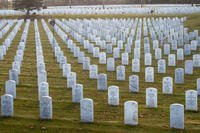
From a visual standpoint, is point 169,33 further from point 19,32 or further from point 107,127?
point 107,127

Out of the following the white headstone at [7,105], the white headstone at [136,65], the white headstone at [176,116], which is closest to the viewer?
the white headstone at [176,116]

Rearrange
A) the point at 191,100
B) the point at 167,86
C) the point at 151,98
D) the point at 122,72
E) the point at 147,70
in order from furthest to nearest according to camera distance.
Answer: the point at 122,72
the point at 147,70
the point at 167,86
the point at 151,98
the point at 191,100

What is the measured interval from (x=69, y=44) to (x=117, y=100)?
14409 millimetres

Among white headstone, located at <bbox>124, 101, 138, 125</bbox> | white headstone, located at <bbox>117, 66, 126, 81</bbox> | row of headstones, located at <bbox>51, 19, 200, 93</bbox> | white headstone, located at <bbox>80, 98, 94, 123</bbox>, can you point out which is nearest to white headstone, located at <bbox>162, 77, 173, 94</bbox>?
row of headstones, located at <bbox>51, 19, 200, 93</bbox>

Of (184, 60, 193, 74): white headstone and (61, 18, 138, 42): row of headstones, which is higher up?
(61, 18, 138, 42): row of headstones

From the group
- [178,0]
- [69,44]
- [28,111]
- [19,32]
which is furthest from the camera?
[178,0]

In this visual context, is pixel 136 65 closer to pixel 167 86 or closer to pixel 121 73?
pixel 121 73

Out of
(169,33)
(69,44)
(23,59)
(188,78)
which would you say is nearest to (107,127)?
(188,78)

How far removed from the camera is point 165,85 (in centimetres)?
1549

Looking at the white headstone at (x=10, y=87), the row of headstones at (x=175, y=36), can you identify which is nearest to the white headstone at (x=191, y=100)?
the white headstone at (x=10, y=87)

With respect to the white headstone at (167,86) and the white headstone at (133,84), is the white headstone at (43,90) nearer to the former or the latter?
the white headstone at (133,84)

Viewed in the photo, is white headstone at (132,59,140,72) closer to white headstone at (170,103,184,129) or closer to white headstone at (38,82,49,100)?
white headstone at (38,82,49,100)

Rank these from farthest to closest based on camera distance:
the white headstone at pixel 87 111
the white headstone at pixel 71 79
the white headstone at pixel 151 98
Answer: the white headstone at pixel 71 79
the white headstone at pixel 151 98
the white headstone at pixel 87 111

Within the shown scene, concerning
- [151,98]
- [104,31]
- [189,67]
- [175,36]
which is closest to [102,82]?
[151,98]
